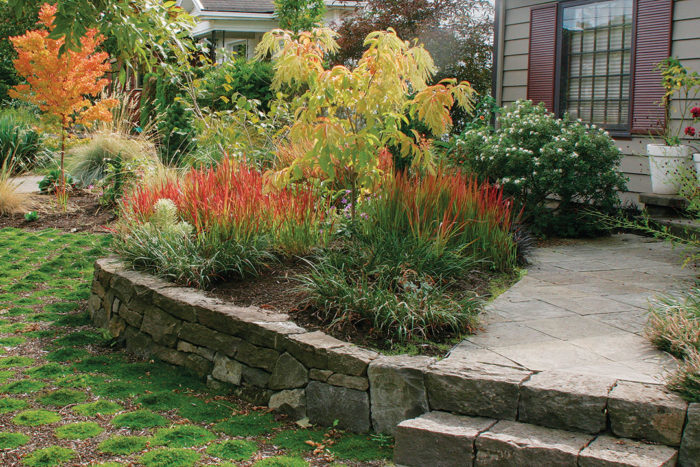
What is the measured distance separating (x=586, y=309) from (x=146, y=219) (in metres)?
3.57

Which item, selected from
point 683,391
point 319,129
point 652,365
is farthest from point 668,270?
point 319,129

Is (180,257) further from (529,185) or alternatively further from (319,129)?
(529,185)

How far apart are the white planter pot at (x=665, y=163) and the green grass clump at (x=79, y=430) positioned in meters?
5.22

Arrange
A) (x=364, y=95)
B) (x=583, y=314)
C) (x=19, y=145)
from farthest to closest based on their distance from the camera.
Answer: (x=19, y=145) → (x=364, y=95) → (x=583, y=314)

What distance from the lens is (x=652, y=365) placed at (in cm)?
316

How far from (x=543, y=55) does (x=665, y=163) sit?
7.53 feet

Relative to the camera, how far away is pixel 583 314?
13.1ft

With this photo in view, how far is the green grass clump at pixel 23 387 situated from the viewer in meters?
3.83

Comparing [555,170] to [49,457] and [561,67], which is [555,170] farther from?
[49,457]

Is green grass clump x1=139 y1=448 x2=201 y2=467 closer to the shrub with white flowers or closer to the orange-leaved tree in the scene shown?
the shrub with white flowers

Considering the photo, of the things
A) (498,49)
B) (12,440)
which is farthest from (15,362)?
(498,49)

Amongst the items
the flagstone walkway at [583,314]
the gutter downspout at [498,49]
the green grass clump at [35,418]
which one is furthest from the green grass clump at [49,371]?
the gutter downspout at [498,49]

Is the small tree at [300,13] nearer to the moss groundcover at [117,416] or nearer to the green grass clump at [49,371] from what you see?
the moss groundcover at [117,416]

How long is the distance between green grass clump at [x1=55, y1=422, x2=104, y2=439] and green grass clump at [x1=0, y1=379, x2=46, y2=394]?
2.02ft
